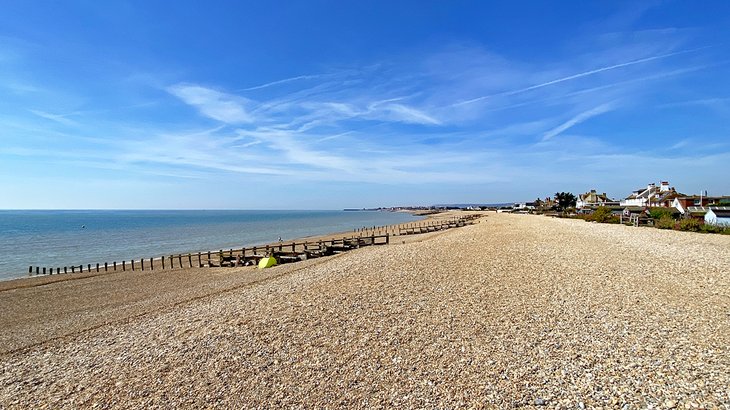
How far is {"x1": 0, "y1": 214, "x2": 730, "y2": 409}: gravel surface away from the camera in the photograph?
209 inches

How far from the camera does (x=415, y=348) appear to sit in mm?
6848

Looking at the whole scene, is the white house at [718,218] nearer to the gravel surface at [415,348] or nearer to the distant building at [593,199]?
the gravel surface at [415,348]

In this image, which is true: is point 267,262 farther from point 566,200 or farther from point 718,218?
point 566,200

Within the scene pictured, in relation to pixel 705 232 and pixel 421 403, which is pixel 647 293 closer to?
pixel 421 403

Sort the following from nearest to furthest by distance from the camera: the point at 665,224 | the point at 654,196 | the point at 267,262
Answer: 1. the point at 267,262
2. the point at 665,224
3. the point at 654,196

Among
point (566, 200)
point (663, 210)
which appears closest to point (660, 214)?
point (663, 210)

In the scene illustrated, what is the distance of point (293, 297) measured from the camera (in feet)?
36.2

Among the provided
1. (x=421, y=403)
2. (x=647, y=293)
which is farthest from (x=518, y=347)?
(x=647, y=293)

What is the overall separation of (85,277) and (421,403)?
998 inches

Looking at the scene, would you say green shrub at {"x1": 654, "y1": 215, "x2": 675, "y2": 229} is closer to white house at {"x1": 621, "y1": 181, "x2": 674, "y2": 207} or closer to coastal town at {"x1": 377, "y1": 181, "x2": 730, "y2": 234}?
coastal town at {"x1": 377, "y1": 181, "x2": 730, "y2": 234}

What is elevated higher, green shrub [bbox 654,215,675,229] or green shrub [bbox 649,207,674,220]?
green shrub [bbox 649,207,674,220]

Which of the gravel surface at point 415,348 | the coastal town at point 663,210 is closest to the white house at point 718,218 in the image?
the coastal town at point 663,210

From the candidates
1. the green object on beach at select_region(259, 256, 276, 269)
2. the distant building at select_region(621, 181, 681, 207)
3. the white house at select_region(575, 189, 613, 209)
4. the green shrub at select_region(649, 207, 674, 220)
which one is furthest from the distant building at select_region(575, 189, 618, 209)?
the green object on beach at select_region(259, 256, 276, 269)

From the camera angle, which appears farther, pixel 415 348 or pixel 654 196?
pixel 654 196
